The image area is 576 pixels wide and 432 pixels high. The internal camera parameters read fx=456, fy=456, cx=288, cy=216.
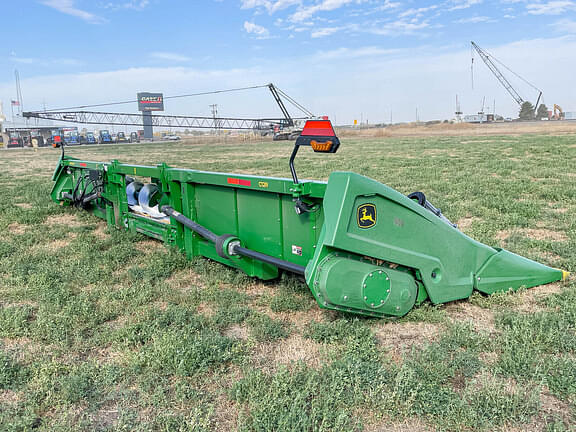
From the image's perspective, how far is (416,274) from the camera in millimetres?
3582

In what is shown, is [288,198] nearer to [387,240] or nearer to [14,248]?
[387,240]

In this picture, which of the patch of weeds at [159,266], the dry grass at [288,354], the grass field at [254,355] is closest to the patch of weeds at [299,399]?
the grass field at [254,355]

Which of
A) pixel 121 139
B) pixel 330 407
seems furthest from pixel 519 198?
pixel 121 139

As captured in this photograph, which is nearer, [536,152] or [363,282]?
[363,282]

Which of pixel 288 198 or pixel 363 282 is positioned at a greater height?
pixel 288 198

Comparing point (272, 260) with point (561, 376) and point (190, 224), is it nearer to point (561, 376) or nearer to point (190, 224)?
point (190, 224)

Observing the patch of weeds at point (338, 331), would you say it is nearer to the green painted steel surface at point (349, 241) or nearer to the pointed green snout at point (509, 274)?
the green painted steel surface at point (349, 241)

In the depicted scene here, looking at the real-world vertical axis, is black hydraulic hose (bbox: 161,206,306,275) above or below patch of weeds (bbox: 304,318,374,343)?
above

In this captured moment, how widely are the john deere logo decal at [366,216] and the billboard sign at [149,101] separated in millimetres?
118756

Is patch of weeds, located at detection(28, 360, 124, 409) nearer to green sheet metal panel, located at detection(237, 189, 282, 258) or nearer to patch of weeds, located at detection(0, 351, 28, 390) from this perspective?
patch of weeds, located at detection(0, 351, 28, 390)

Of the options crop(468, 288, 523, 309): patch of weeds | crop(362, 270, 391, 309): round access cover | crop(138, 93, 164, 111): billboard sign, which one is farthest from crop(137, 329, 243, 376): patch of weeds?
crop(138, 93, 164, 111): billboard sign

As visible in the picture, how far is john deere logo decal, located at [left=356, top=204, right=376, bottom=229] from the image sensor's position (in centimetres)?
322

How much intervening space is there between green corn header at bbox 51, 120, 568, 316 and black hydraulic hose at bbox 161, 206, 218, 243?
0.01m

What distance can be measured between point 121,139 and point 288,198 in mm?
86701
